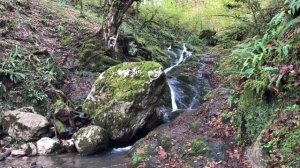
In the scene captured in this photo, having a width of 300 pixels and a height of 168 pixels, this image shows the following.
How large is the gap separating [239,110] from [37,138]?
594 centimetres

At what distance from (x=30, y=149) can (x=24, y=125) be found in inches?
36.1

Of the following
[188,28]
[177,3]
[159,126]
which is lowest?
[159,126]

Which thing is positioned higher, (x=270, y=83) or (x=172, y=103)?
(x=270, y=83)

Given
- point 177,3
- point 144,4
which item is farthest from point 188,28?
point 144,4

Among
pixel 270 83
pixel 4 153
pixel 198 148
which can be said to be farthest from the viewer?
pixel 4 153

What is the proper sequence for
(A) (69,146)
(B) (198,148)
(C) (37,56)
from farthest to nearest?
(C) (37,56) → (A) (69,146) → (B) (198,148)

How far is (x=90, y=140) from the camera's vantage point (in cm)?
958

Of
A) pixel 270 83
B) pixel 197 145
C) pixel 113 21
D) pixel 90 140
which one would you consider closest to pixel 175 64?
pixel 113 21

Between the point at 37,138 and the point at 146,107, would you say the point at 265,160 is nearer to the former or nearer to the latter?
the point at 146,107

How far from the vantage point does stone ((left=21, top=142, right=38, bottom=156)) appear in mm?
9359

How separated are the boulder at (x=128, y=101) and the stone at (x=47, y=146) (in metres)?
1.40

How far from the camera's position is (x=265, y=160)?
569 cm

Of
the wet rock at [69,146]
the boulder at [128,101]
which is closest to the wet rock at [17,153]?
the wet rock at [69,146]

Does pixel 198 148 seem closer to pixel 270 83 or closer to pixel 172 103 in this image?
pixel 270 83
